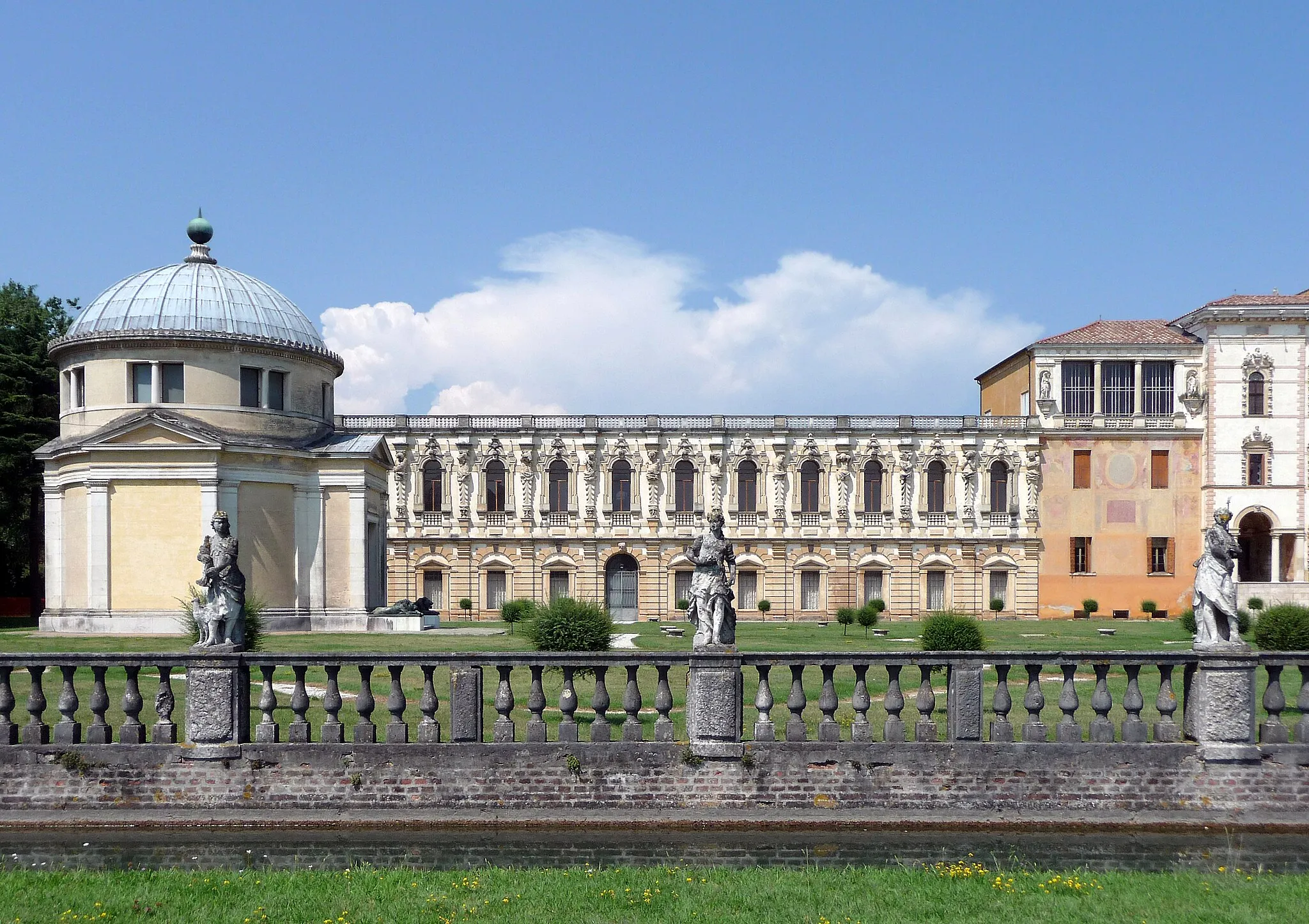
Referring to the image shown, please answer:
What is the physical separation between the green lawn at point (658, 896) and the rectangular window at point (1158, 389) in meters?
49.1

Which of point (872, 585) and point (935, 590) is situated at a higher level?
point (872, 585)

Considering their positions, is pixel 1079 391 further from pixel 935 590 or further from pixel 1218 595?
pixel 1218 595

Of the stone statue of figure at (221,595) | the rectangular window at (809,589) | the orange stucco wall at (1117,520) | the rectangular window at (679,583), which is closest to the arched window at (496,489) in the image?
the rectangular window at (679,583)

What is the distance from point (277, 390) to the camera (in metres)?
33.6

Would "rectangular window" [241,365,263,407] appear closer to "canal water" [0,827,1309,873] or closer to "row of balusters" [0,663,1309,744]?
"row of balusters" [0,663,1309,744]

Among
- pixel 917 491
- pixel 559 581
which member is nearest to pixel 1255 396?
pixel 917 491

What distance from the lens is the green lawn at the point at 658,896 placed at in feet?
27.4

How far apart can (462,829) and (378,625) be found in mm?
23688

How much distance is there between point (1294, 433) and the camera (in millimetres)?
52375

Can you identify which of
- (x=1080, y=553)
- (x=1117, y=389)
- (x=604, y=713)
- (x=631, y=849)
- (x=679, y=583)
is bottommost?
(x=679, y=583)

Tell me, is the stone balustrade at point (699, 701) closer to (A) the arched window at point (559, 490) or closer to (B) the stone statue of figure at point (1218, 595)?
(B) the stone statue of figure at point (1218, 595)

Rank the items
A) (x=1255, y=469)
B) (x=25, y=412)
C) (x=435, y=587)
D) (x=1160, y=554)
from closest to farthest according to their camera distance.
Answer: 1. (x=25, y=412)
2. (x=1255, y=469)
3. (x=1160, y=554)
4. (x=435, y=587)

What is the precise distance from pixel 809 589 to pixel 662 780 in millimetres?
44592

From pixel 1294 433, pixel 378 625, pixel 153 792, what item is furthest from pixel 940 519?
pixel 153 792
